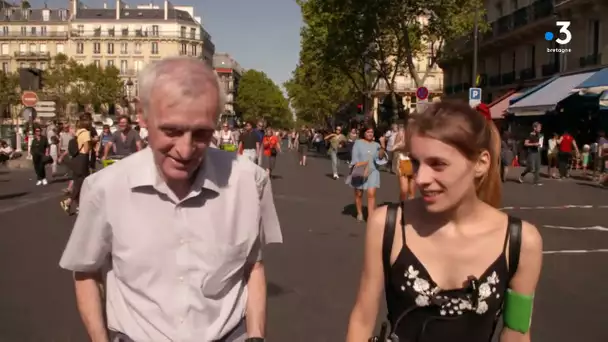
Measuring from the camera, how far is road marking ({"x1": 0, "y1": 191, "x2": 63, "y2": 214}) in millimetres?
13789

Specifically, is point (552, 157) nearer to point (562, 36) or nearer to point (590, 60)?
point (590, 60)

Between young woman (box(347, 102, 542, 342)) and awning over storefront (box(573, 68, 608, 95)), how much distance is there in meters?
24.6

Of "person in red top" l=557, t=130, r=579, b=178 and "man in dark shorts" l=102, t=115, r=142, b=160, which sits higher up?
"man in dark shorts" l=102, t=115, r=142, b=160

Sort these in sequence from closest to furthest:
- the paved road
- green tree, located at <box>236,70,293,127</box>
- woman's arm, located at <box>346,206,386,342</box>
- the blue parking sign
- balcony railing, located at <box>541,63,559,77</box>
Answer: woman's arm, located at <box>346,206,386,342</box> → the paved road → the blue parking sign → balcony railing, located at <box>541,63,559,77</box> → green tree, located at <box>236,70,293,127</box>

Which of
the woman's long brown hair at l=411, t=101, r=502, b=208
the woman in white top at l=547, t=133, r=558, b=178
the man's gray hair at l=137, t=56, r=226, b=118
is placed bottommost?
the woman in white top at l=547, t=133, r=558, b=178

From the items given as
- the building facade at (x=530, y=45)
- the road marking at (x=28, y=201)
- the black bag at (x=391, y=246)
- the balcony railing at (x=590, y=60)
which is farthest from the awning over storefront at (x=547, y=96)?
the black bag at (x=391, y=246)

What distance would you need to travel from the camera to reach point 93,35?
114m

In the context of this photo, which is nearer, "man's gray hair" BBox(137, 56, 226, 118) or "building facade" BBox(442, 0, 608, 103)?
"man's gray hair" BBox(137, 56, 226, 118)

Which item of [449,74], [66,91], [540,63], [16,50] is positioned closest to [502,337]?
[540,63]

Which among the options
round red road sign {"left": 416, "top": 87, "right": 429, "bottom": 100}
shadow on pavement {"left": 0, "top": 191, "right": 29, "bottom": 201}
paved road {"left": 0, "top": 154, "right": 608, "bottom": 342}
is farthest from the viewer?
round red road sign {"left": 416, "top": 87, "right": 429, "bottom": 100}

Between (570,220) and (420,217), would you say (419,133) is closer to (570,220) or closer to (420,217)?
(420,217)

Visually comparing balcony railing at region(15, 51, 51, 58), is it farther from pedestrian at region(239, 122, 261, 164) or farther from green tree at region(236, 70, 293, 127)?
pedestrian at region(239, 122, 261, 164)

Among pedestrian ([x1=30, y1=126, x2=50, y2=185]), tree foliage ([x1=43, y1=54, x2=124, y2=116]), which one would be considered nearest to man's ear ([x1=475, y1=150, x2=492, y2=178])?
pedestrian ([x1=30, y1=126, x2=50, y2=185])

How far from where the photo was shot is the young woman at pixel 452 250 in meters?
2.13
